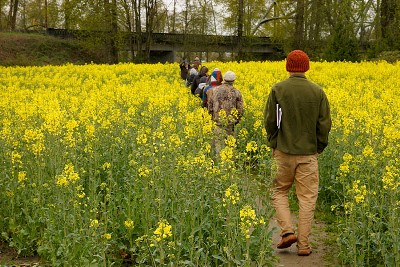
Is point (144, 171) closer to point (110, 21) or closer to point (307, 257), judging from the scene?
point (307, 257)

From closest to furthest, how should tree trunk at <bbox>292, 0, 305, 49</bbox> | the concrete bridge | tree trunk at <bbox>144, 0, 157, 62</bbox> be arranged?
tree trunk at <bbox>292, 0, 305, 49</bbox>, tree trunk at <bbox>144, 0, 157, 62</bbox>, the concrete bridge

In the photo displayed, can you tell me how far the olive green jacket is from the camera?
6.13m

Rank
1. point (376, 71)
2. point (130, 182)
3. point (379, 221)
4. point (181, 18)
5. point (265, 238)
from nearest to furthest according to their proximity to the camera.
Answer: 1. point (265, 238)
2. point (379, 221)
3. point (130, 182)
4. point (376, 71)
5. point (181, 18)

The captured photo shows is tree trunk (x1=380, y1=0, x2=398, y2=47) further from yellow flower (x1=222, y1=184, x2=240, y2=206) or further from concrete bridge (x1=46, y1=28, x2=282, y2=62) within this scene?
yellow flower (x1=222, y1=184, x2=240, y2=206)

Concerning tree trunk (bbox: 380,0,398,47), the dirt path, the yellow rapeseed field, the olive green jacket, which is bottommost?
the dirt path

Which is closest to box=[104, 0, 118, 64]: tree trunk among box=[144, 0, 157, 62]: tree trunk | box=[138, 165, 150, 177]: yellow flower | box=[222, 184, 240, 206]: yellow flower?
box=[144, 0, 157, 62]: tree trunk

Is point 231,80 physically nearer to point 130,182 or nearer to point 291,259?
point 130,182

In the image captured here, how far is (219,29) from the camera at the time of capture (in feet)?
197

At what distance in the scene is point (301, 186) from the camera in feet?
20.7

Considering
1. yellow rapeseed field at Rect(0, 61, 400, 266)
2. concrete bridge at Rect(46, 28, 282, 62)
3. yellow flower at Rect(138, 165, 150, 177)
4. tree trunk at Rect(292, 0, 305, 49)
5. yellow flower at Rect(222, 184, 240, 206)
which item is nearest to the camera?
yellow flower at Rect(222, 184, 240, 206)

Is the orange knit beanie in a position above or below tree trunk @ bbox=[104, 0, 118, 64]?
below

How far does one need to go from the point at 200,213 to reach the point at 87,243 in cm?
127

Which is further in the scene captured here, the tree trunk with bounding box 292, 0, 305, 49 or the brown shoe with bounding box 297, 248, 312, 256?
the tree trunk with bounding box 292, 0, 305, 49

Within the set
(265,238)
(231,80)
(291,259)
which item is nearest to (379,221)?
(291,259)
